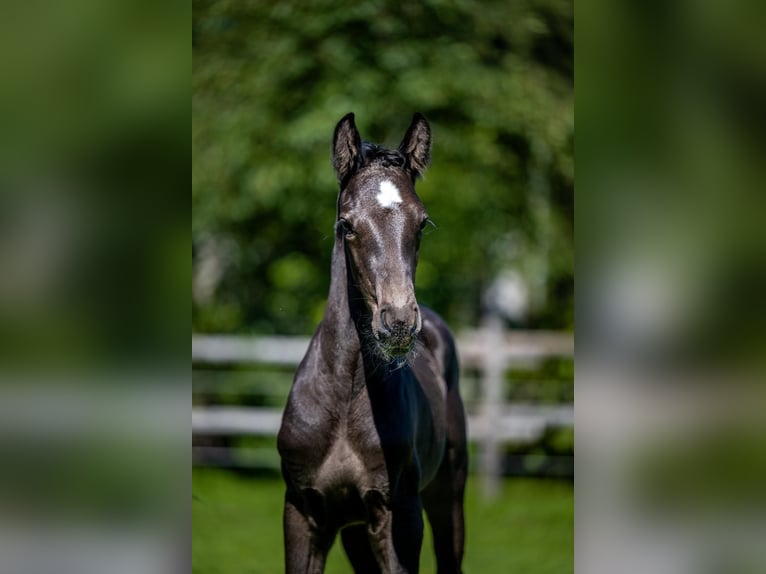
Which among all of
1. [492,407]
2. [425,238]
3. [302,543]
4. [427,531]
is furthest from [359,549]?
[492,407]

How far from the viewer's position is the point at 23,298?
1.69m

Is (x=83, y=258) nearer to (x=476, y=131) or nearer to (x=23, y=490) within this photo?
(x=23, y=490)

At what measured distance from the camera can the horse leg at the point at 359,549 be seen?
384 centimetres

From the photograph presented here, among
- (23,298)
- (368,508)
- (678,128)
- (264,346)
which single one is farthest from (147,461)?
(264,346)

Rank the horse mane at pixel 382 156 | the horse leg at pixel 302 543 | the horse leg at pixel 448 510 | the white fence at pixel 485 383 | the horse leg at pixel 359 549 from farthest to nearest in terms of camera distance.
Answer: the white fence at pixel 485 383, the horse leg at pixel 448 510, the horse leg at pixel 359 549, the horse leg at pixel 302 543, the horse mane at pixel 382 156

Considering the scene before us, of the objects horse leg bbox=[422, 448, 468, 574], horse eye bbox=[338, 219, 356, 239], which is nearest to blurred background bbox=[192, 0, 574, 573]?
horse leg bbox=[422, 448, 468, 574]

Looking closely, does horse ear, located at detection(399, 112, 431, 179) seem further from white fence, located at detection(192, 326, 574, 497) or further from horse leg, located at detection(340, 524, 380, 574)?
white fence, located at detection(192, 326, 574, 497)

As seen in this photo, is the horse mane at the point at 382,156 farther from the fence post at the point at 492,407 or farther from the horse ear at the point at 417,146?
the fence post at the point at 492,407

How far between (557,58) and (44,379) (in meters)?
7.35

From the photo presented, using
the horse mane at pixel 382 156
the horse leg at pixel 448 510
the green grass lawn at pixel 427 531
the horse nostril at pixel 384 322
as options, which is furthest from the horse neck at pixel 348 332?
the green grass lawn at pixel 427 531

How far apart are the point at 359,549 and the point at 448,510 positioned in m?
0.76

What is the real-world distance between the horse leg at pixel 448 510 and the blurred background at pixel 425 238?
2.09 m

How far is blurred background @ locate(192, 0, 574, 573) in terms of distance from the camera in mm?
7684

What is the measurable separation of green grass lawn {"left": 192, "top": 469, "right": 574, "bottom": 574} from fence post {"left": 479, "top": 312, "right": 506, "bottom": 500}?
23 centimetres
